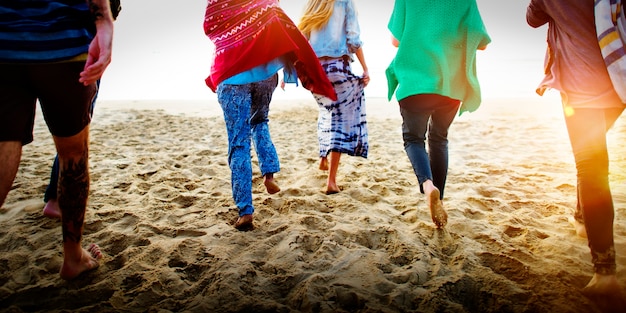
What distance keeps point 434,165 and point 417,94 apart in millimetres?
556

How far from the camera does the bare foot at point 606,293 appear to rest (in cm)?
149

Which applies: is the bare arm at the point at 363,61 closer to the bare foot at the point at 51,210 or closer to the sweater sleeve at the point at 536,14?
the sweater sleeve at the point at 536,14

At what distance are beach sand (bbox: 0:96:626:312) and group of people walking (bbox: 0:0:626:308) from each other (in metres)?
0.18

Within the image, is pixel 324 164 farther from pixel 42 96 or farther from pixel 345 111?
pixel 42 96

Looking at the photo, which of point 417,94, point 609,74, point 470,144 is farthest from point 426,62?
point 470,144

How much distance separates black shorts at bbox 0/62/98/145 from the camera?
133cm

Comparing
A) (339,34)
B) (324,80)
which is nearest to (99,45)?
(324,80)

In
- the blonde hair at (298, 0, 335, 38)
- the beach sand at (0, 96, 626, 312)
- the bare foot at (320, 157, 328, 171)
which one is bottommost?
the beach sand at (0, 96, 626, 312)

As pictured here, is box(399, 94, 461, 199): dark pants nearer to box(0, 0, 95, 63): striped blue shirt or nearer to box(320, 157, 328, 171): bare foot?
box(320, 157, 328, 171): bare foot

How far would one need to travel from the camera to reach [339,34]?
2975 mm

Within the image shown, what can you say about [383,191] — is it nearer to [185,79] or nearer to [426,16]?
[426,16]

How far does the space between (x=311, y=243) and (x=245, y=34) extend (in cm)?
134

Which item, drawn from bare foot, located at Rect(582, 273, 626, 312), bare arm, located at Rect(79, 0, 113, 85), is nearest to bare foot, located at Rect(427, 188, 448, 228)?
bare foot, located at Rect(582, 273, 626, 312)

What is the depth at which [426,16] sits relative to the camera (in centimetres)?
220
